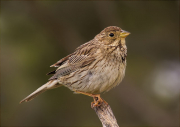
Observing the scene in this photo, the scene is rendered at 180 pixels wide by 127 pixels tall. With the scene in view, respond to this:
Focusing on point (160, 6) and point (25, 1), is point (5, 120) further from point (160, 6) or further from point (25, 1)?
point (160, 6)

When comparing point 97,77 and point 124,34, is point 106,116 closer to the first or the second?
point 97,77

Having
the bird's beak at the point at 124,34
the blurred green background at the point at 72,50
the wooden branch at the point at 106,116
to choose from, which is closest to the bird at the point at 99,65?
the bird's beak at the point at 124,34

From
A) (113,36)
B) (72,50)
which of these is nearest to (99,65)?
(113,36)

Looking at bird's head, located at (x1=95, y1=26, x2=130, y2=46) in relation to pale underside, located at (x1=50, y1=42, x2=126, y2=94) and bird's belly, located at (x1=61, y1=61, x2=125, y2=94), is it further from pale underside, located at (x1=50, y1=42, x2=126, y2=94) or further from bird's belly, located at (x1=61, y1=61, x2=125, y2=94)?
bird's belly, located at (x1=61, y1=61, x2=125, y2=94)

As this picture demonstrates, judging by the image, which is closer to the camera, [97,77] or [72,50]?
[97,77]

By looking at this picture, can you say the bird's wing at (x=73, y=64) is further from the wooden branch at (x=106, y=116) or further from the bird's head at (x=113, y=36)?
the wooden branch at (x=106, y=116)

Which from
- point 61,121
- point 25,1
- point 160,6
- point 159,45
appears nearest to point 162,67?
point 159,45
